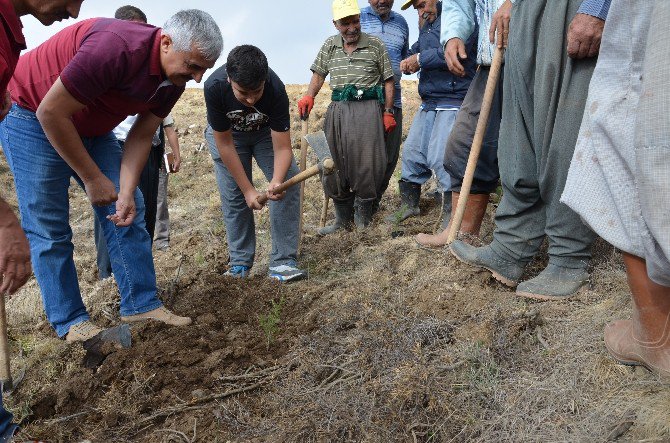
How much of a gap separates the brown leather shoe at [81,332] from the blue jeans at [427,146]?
2.78m

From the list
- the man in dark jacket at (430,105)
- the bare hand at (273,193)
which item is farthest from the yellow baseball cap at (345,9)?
the bare hand at (273,193)

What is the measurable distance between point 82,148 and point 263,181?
621cm

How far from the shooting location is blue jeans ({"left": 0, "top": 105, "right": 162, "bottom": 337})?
3238 mm

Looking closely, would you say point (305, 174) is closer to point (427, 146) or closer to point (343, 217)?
point (427, 146)

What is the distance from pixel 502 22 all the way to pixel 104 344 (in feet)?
8.96

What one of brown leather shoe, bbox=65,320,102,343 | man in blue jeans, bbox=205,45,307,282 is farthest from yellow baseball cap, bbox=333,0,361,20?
brown leather shoe, bbox=65,320,102,343

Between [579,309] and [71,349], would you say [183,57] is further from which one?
[579,309]

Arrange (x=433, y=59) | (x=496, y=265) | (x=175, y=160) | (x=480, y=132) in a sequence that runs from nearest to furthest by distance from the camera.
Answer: (x=496, y=265) < (x=480, y=132) < (x=433, y=59) < (x=175, y=160)

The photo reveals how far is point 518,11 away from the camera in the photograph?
9.80 ft

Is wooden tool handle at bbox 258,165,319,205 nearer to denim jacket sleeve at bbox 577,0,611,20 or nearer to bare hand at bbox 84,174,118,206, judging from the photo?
bare hand at bbox 84,174,118,206

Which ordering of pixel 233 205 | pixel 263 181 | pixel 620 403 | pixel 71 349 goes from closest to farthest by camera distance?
pixel 620 403, pixel 71 349, pixel 233 205, pixel 263 181

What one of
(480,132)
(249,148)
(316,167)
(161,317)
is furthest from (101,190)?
(480,132)

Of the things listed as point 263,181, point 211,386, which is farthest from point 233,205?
point 263,181

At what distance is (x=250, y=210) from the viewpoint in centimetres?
465
